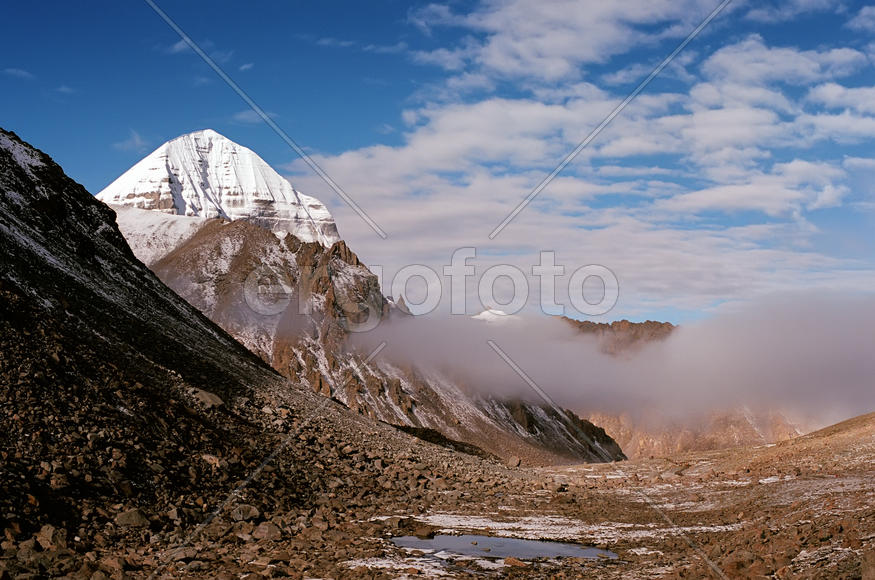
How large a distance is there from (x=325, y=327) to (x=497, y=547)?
117171 millimetres

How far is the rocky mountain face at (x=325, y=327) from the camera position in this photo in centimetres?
12331

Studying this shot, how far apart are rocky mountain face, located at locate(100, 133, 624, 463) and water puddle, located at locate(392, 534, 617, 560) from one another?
9582cm

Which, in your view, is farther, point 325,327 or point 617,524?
point 325,327

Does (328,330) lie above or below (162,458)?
above

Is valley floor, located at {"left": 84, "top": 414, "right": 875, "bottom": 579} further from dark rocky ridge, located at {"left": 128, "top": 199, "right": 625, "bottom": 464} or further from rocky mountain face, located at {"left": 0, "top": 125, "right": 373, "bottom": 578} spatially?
dark rocky ridge, located at {"left": 128, "top": 199, "right": 625, "bottom": 464}

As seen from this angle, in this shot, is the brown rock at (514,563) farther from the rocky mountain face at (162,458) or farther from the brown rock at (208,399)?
the brown rock at (208,399)

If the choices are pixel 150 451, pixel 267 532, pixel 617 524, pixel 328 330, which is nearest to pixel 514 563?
pixel 267 532

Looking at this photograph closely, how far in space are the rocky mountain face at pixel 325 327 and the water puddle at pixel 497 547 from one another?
314 ft

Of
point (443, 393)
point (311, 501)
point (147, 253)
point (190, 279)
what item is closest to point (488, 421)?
point (443, 393)

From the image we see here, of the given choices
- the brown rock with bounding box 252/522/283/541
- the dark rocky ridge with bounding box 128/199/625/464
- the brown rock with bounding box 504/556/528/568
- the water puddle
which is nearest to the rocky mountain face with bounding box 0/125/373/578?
the brown rock with bounding box 252/522/283/541

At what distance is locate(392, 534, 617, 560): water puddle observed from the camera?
17875mm

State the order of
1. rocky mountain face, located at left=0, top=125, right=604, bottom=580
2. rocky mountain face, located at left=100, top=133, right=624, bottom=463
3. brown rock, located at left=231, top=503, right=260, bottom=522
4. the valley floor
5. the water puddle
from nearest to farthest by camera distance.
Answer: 1. the valley floor
2. rocky mountain face, located at left=0, top=125, right=604, bottom=580
3. the water puddle
4. brown rock, located at left=231, top=503, right=260, bottom=522
5. rocky mountain face, located at left=100, top=133, right=624, bottom=463

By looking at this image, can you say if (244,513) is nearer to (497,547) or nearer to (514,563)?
(497,547)

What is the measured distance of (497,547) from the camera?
18891mm
